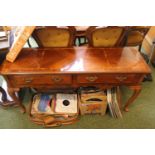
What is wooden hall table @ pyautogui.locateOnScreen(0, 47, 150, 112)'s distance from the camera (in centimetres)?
124

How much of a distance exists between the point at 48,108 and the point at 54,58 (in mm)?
590

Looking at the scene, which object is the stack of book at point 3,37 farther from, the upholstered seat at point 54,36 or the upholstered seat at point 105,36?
the upholstered seat at point 105,36

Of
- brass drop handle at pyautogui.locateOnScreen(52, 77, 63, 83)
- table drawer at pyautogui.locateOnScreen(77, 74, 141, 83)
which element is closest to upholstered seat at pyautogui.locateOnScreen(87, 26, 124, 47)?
table drawer at pyautogui.locateOnScreen(77, 74, 141, 83)

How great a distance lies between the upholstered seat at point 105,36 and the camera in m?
1.41

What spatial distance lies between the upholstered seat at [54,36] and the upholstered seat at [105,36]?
191 mm

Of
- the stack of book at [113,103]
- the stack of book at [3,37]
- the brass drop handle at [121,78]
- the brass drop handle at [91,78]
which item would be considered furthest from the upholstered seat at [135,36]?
the stack of book at [3,37]

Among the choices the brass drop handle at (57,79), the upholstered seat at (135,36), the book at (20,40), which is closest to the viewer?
the book at (20,40)

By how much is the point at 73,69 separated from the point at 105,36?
19.8 inches

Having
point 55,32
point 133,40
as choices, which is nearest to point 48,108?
point 55,32

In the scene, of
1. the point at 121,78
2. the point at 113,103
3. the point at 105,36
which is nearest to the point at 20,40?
the point at 105,36

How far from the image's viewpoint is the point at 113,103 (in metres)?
1.63

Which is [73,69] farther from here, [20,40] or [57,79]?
[20,40]

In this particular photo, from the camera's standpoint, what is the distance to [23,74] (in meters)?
1.24
